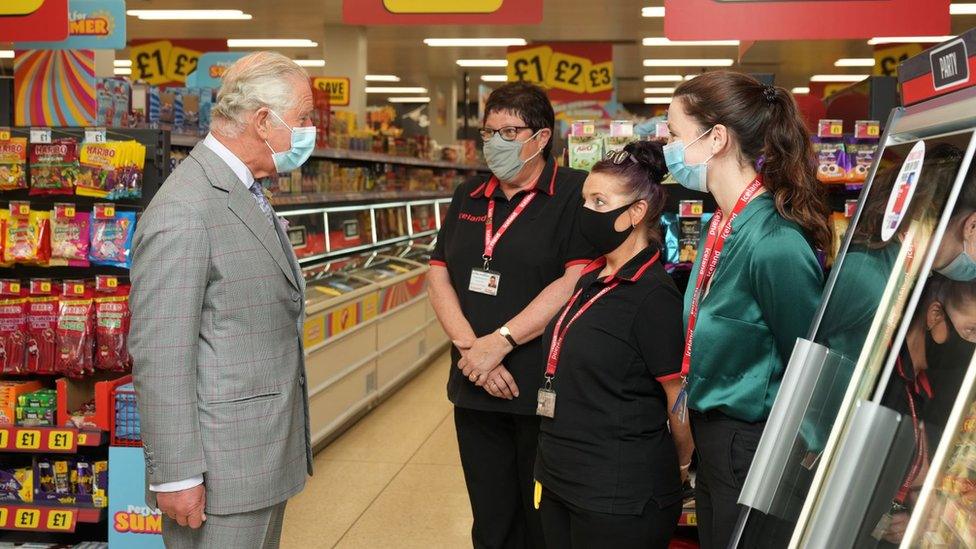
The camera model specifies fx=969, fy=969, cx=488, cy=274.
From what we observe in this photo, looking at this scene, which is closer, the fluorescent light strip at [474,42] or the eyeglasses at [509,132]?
the eyeglasses at [509,132]

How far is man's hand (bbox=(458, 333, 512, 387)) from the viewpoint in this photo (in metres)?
3.15

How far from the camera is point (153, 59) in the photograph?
1384 centimetres

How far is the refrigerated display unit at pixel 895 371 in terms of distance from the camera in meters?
1.22

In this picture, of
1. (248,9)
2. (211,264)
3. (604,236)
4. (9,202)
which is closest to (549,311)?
(604,236)

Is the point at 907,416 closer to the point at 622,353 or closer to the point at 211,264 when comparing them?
the point at 622,353

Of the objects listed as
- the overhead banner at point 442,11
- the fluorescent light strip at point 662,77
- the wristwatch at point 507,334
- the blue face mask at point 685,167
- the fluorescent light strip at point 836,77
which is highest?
the overhead banner at point 442,11

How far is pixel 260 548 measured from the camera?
2383mm

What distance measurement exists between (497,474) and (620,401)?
3.17 feet

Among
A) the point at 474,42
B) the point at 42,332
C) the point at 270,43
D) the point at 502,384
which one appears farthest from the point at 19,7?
the point at 270,43

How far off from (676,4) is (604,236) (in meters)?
0.89

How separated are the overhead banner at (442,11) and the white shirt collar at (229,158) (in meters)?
1.72

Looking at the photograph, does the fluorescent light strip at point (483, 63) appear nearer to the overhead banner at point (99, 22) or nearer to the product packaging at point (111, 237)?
the overhead banner at point (99, 22)

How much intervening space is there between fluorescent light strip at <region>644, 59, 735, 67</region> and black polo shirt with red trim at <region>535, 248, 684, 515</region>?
50.4 feet

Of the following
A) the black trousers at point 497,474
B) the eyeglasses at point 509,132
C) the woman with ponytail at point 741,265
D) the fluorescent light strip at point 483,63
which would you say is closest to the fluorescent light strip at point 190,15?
the fluorescent light strip at point 483,63
